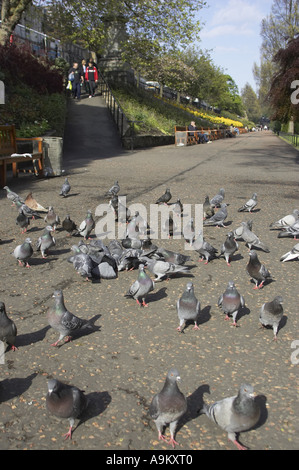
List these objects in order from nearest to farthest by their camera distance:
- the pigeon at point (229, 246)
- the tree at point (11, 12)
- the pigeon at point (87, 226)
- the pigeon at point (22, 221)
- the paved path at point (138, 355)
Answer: the paved path at point (138, 355)
the pigeon at point (229, 246)
the pigeon at point (87, 226)
the pigeon at point (22, 221)
the tree at point (11, 12)

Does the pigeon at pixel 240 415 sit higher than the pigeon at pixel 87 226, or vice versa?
the pigeon at pixel 87 226

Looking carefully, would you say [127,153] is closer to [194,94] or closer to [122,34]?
[122,34]

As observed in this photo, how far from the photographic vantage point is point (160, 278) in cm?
561

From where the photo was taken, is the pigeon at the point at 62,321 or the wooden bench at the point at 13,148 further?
the wooden bench at the point at 13,148

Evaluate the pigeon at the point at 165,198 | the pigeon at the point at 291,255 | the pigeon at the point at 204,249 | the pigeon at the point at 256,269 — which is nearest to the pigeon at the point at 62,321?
the pigeon at the point at 256,269

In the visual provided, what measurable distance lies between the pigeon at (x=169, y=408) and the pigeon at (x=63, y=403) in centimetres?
53

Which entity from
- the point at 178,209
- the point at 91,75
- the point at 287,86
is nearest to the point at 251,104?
the point at 91,75

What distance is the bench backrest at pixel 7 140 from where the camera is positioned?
11.9 meters

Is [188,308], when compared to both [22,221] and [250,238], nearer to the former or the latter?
[250,238]

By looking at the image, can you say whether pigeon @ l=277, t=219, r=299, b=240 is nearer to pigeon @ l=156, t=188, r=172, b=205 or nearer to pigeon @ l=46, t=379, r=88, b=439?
pigeon @ l=156, t=188, r=172, b=205

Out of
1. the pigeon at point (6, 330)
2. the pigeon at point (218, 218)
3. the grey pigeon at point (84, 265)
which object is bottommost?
the pigeon at point (6, 330)

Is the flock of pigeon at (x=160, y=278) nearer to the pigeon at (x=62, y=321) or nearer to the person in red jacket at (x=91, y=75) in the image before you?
the pigeon at (x=62, y=321)

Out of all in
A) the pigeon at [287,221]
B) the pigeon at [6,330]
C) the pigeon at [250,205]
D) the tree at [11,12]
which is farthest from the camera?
the tree at [11,12]

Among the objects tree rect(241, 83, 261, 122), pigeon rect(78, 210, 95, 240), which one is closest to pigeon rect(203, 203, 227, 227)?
pigeon rect(78, 210, 95, 240)
